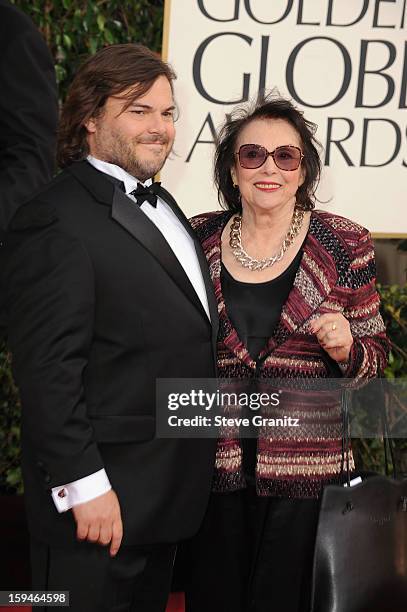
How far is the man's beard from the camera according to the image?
1.94m

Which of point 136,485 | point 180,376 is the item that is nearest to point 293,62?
point 180,376

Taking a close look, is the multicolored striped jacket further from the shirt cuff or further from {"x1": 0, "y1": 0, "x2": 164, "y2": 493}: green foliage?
{"x1": 0, "y1": 0, "x2": 164, "y2": 493}: green foliage

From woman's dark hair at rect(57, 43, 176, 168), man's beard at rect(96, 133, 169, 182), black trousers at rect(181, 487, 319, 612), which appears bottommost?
black trousers at rect(181, 487, 319, 612)

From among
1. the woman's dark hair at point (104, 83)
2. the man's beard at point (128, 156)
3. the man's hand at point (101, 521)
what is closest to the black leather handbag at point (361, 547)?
the man's hand at point (101, 521)

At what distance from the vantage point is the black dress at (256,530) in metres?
2.10

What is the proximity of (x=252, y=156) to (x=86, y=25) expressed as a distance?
143 cm

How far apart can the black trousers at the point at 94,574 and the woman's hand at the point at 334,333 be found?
58 centimetres

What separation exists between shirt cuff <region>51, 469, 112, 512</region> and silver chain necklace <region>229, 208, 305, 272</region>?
644 mm

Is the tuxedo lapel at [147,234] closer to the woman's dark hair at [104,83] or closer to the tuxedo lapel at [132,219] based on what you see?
the tuxedo lapel at [132,219]

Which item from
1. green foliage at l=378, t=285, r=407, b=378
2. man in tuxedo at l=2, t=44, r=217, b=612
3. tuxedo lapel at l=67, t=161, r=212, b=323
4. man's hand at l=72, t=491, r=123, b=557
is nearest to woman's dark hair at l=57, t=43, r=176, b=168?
man in tuxedo at l=2, t=44, r=217, b=612

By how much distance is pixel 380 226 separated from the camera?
3084 millimetres

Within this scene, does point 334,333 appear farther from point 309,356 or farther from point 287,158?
point 287,158

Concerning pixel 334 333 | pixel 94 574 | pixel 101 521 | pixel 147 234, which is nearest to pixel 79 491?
pixel 101 521

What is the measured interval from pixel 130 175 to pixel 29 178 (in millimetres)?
253
